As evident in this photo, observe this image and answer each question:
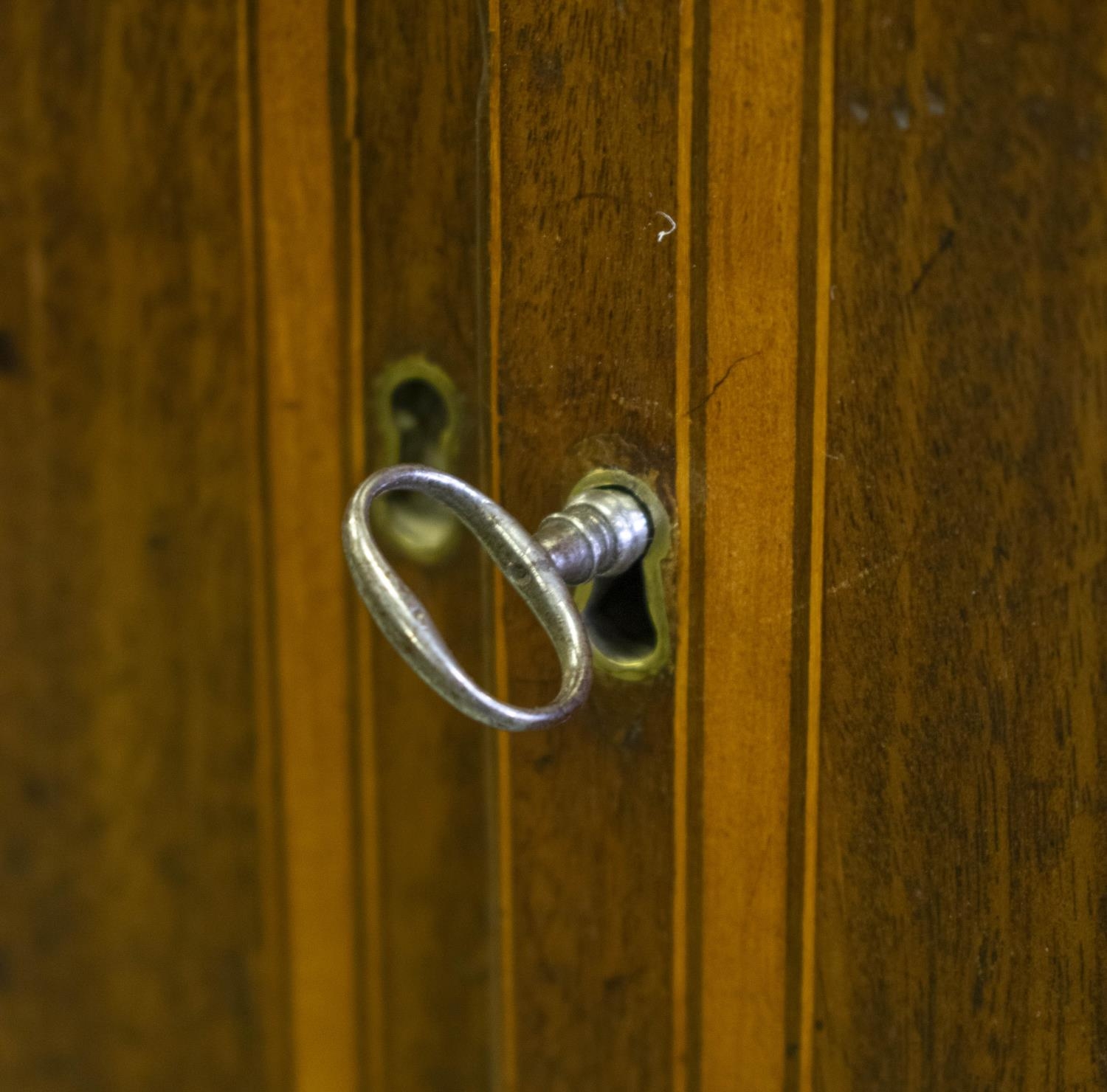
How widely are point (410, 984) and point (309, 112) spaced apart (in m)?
0.36

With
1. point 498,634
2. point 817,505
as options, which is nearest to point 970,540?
point 817,505

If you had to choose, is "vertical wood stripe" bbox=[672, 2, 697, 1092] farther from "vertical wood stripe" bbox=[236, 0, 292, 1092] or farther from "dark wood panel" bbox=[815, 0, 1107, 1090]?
"vertical wood stripe" bbox=[236, 0, 292, 1092]

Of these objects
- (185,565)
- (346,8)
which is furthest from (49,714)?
(346,8)

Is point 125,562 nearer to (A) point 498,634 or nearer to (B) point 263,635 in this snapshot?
(B) point 263,635

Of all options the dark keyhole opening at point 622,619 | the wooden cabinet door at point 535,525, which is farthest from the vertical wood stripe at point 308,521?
the dark keyhole opening at point 622,619

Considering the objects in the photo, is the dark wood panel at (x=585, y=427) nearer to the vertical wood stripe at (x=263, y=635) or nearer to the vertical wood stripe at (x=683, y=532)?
the vertical wood stripe at (x=683, y=532)

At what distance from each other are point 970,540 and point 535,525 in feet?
0.45

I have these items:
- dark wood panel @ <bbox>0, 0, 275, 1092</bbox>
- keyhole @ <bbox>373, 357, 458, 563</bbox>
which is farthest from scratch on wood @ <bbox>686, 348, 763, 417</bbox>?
dark wood panel @ <bbox>0, 0, 275, 1092</bbox>

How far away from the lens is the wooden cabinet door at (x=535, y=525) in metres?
0.30

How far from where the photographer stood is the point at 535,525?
1.18ft

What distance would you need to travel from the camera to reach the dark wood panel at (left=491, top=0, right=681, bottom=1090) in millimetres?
327

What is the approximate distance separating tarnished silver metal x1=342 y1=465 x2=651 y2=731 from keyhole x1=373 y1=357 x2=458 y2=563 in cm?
10

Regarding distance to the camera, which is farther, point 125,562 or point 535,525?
point 125,562

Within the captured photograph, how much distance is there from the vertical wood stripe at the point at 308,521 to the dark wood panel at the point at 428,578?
0.02m
